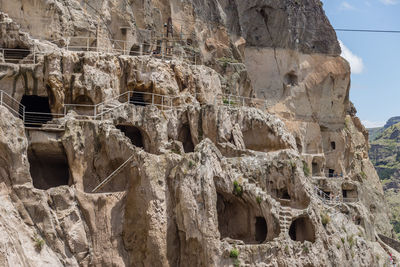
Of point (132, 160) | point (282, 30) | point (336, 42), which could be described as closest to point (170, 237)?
point (132, 160)

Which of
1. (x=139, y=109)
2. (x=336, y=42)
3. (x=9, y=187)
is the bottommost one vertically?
(x=9, y=187)

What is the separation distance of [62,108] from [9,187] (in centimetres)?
638

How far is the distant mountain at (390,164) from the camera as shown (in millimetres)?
82438

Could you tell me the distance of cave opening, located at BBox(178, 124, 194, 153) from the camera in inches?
1174

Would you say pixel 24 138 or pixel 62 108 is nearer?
pixel 24 138

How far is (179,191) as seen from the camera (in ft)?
81.7

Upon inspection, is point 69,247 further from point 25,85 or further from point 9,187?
point 25,85

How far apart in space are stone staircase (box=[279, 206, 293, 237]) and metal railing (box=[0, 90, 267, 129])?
763 cm

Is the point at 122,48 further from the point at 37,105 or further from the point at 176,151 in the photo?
the point at 176,151

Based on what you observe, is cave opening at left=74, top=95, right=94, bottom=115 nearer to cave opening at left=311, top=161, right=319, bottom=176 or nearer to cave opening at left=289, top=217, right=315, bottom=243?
cave opening at left=289, top=217, right=315, bottom=243

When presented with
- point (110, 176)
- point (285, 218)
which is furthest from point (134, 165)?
point (285, 218)

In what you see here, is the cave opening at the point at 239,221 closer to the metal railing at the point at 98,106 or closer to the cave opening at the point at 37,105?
the metal railing at the point at 98,106

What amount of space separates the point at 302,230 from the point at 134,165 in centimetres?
892

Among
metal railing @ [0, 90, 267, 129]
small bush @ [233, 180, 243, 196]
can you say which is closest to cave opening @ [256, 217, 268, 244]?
small bush @ [233, 180, 243, 196]
